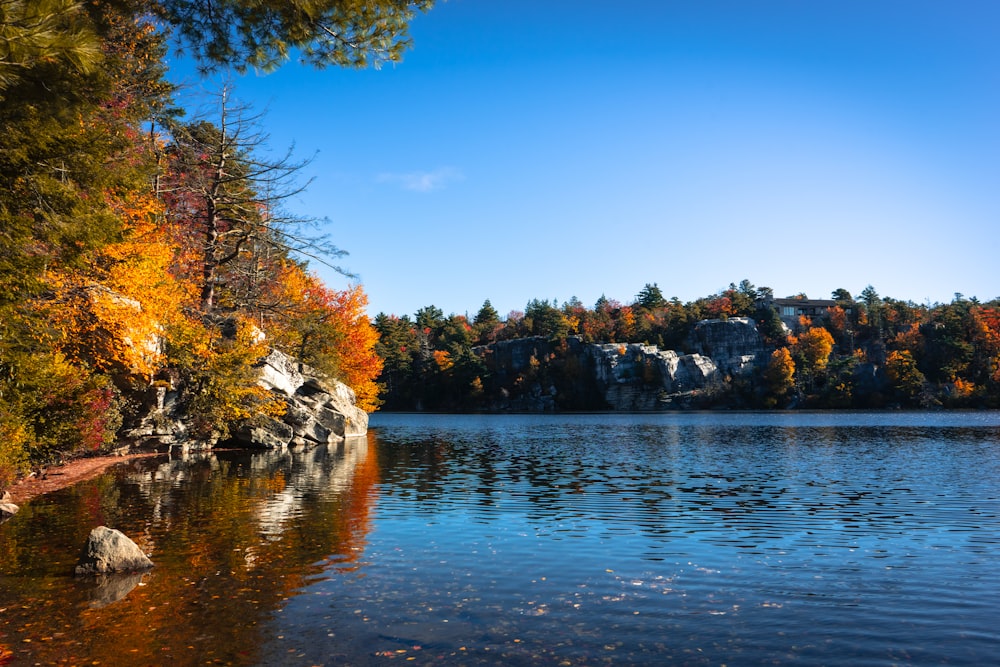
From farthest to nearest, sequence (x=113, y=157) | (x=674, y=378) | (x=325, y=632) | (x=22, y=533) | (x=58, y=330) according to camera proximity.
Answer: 1. (x=674, y=378)
2. (x=58, y=330)
3. (x=113, y=157)
4. (x=22, y=533)
5. (x=325, y=632)

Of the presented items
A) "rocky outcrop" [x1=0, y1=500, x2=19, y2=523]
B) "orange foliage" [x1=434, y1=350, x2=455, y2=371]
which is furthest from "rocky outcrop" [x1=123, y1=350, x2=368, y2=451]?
"orange foliage" [x1=434, y1=350, x2=455, y2=371]

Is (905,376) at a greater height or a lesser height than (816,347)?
lesser

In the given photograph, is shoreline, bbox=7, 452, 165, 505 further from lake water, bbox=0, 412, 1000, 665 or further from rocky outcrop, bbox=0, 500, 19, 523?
rocky outcrop, bbox=0, 500, 19, 523

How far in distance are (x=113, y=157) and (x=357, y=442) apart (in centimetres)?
3369

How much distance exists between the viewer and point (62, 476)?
24.9 m

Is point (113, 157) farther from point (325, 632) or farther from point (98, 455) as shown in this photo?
point (98, 455)

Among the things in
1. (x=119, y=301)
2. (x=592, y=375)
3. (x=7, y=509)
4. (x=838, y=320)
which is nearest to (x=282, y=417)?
(x=119, y=301)

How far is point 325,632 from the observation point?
30.0 ft

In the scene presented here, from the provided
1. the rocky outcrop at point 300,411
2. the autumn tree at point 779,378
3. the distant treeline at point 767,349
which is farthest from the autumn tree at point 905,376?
the rocky outcrop at point 300,411

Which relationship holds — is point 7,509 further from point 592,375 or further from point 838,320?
point 838,320

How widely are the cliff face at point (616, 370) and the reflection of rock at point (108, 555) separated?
12536 centimetres

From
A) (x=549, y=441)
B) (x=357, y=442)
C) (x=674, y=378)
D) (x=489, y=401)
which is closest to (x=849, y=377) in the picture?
(x=674, y=378)

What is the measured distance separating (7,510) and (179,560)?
794 centimetres

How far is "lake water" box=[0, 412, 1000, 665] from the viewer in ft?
28.4
